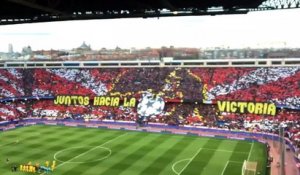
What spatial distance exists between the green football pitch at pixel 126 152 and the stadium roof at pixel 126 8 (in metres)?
21.9

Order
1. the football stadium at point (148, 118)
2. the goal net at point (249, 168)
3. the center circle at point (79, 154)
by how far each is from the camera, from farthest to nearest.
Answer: the center circle at point (79, 154)
the football stadium at point (148, 118)
the goal net at point (249, 168)

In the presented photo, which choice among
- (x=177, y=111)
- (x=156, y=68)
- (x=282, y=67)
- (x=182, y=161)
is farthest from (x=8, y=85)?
(x=282, y=67)

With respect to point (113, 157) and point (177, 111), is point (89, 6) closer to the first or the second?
point (113, 157)

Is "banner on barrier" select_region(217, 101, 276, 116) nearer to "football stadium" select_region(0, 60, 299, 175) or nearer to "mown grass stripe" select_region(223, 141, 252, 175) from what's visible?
"football stadium" select_region(0, 60, 299, 175)

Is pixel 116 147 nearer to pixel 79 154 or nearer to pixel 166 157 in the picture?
pixel 79 154

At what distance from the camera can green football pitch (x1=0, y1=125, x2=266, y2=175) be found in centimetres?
3544

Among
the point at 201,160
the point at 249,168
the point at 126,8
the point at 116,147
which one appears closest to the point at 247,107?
the point at 201,160

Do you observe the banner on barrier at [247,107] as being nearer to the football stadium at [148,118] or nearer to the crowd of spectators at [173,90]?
the football stadium at [148,118]

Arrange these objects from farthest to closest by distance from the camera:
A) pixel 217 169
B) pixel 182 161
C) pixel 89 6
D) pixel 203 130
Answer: pixel 203 130 < pixel 182 161 < pixel 217 169 < pixel 89 6

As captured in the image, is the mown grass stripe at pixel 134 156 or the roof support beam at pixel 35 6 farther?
the mown grass stripe at pixel 134 156

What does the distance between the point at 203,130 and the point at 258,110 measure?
8.94 m

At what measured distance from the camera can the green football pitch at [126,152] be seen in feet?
116

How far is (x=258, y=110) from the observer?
176 feet

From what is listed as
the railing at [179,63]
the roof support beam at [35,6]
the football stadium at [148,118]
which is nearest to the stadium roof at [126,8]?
the roof support beam at [35,6]
